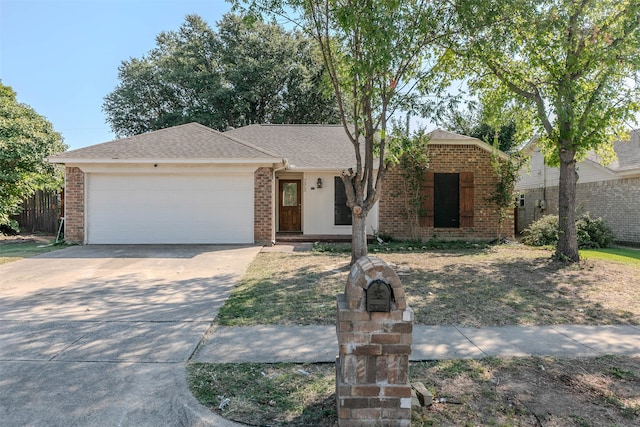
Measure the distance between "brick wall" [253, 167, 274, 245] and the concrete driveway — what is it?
315 cm

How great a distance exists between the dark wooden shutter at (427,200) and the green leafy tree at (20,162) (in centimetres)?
1242

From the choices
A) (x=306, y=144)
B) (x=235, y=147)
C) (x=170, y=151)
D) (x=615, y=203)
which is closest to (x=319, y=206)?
(x=306, y=144)

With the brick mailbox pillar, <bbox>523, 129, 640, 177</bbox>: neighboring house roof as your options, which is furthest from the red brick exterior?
the brick mailbox pillar

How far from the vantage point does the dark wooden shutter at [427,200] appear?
1261 cm

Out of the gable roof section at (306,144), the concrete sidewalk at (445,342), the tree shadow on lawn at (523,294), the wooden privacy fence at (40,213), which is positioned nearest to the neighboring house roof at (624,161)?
the tree shadow on lawn at (523,294)

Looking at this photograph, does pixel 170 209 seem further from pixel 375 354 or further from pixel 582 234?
pixel 582 234

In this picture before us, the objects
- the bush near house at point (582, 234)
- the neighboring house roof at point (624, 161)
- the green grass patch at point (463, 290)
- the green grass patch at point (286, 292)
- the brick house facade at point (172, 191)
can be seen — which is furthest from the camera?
the neighboring house roof at point (624, 161)

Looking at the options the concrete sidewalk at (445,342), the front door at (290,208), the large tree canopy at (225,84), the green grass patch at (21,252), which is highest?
the large tree canopy at (225,84)

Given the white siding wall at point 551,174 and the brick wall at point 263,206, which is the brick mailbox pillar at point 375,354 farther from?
the white siding wall at point 551,174

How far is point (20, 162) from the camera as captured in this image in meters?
13.5

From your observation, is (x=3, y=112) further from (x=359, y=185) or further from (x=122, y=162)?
(x=359, y=185)

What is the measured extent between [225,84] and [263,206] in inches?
687

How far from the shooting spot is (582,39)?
7957mm

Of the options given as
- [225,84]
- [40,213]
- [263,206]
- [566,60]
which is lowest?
[40,213]
